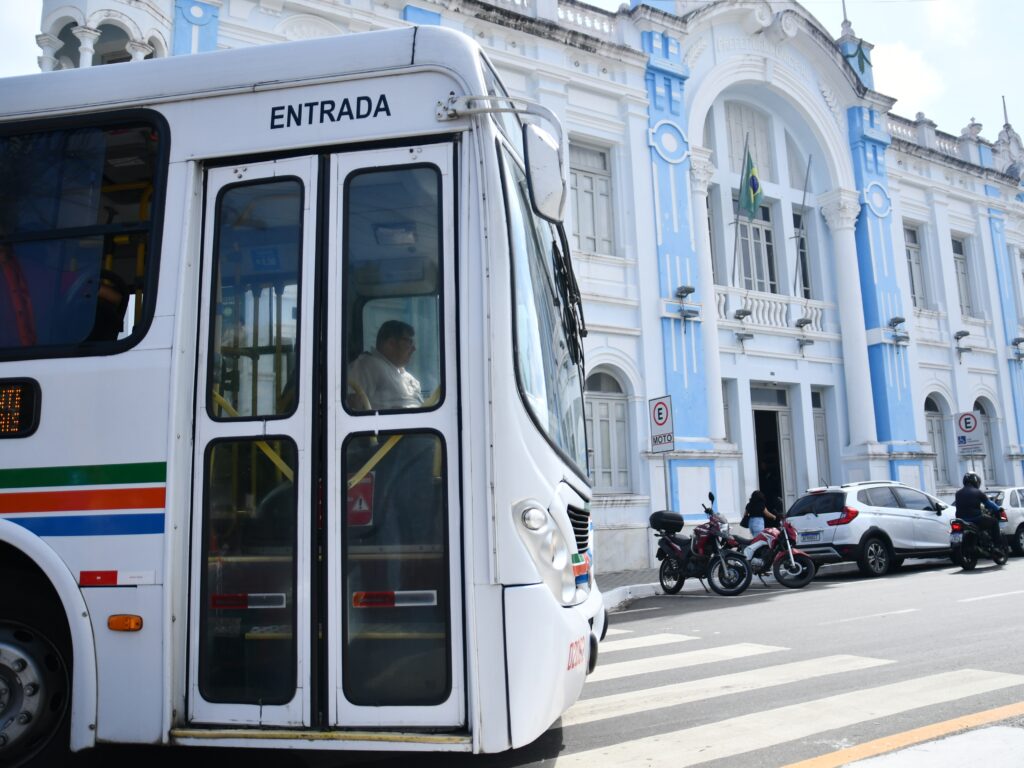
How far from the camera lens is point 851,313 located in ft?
68.6

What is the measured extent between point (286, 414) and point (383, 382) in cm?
45

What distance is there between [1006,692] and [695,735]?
2133mm

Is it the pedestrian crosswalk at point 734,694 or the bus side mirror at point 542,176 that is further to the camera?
the pedestrian crosswalk at point 734,694

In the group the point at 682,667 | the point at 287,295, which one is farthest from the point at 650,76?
the point at 287,295

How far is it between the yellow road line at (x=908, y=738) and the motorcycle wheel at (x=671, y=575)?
23.8 ft

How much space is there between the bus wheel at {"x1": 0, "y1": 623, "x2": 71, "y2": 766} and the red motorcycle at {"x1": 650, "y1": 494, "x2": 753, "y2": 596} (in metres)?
8.48

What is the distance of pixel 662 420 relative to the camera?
556 inches

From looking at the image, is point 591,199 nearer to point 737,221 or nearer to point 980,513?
point 737,221

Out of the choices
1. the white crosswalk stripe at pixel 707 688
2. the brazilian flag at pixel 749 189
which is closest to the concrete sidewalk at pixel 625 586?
the white crosswalk stripe at pixel 707 688

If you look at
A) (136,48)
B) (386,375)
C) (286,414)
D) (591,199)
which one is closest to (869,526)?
(591,199)

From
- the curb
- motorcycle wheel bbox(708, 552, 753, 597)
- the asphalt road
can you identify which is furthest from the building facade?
the asphalt road

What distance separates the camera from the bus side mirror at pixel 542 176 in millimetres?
3797

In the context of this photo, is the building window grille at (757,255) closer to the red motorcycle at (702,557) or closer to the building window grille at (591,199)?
the building window grille at (591,199)

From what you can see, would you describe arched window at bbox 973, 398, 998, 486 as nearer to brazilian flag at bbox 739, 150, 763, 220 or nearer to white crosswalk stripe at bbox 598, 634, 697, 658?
brazilian flag at bbox 739, 150, 763, 220
